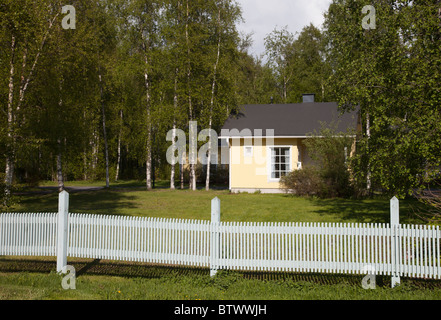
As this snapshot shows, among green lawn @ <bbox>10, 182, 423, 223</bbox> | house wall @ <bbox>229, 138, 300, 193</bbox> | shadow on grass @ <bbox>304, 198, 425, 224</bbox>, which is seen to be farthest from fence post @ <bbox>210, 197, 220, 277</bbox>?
house wall @ <bbox>229, 138, 300, 193</bbox>

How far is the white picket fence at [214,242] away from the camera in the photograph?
659 cm

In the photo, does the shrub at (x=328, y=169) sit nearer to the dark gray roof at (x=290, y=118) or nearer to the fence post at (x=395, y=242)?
the dark gray roof at (x=290, y=118)

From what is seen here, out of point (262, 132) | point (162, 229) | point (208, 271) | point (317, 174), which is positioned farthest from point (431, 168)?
point (262, 132)

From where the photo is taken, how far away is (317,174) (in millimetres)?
17703

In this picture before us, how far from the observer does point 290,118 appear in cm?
2184

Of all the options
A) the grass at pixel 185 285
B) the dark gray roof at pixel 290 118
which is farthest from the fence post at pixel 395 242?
the dark gray roof at pixel 290 118

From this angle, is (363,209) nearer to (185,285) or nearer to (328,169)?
(328,169)

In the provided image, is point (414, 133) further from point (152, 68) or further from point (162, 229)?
point (152, 68)

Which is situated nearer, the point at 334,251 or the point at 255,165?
the point at 334,251

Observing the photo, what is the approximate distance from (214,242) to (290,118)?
15.8 meters

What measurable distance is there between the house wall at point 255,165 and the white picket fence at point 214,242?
12712 millimetres

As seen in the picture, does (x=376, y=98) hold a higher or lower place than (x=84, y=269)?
higher

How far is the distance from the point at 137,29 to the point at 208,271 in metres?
19.5

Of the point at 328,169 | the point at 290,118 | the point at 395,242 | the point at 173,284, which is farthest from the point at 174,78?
the point at 395,242
